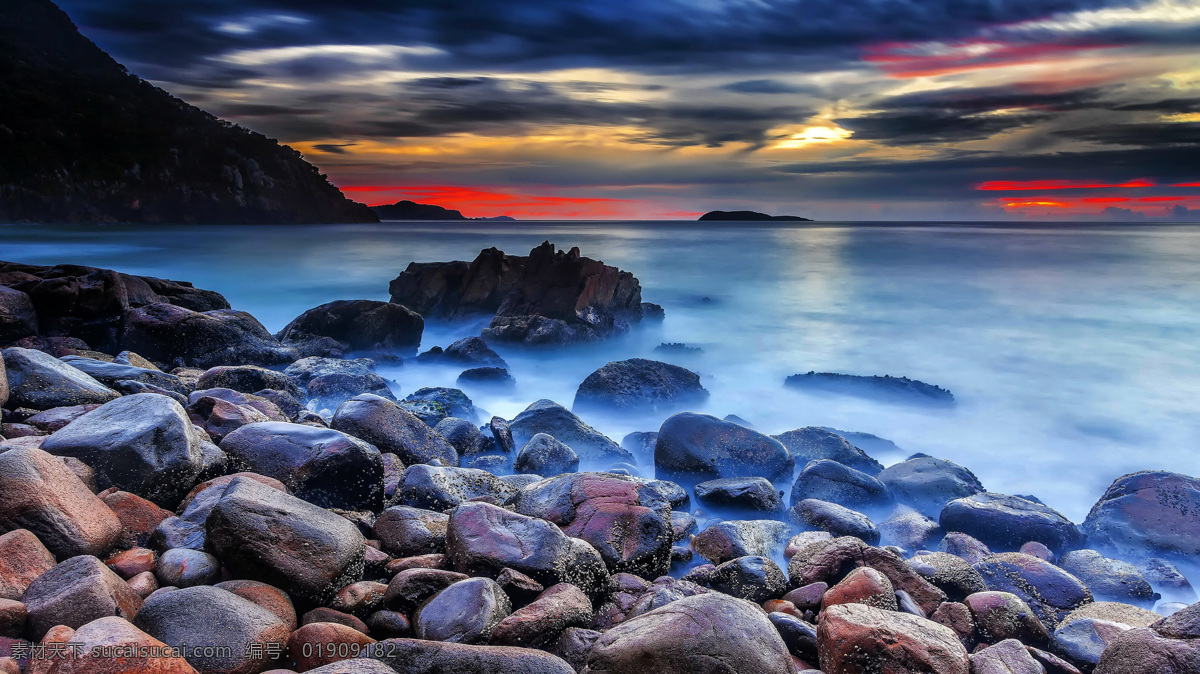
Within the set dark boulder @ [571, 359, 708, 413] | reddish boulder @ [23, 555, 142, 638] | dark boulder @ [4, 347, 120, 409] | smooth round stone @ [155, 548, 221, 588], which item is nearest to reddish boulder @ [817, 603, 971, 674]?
smooth round stone @ [155, 548, 221, 588]

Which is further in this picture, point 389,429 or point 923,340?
point 923,340

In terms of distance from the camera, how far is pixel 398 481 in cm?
458

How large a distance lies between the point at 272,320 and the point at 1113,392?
65.6 feet

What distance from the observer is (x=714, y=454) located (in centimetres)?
660

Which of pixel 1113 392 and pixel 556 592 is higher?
pixel 556 592

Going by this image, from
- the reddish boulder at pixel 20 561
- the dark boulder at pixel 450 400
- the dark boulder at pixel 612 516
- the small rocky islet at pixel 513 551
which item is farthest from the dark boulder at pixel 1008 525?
the reddish boulder at pixel 20 561

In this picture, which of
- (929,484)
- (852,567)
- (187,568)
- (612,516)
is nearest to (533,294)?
(929,484)

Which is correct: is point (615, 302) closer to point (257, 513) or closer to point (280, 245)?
point (257, 513)

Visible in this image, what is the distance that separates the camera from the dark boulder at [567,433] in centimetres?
708

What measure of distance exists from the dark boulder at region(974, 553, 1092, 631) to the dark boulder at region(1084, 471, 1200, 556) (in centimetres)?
165

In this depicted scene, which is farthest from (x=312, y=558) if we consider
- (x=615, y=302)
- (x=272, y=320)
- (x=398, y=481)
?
(x=272, y=320)

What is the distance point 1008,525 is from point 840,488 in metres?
1.36

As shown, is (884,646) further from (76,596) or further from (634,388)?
(634,388)

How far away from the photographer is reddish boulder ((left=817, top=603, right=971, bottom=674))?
2.67m
